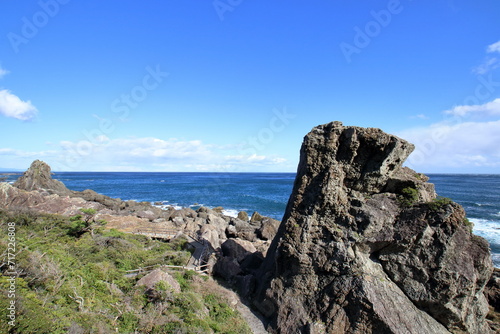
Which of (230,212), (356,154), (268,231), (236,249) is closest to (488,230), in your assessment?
(268,231)

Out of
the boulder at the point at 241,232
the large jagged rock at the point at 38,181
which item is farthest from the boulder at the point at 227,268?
the large jagged rock at the point at 38,181

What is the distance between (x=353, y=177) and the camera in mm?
15359

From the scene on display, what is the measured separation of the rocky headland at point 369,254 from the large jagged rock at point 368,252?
5cm

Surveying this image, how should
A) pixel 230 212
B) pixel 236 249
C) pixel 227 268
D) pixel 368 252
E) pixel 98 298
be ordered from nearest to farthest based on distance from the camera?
pixel 98 298, pixel 368 252, pixel 227 268, pixel 236 249, pixel 230 212

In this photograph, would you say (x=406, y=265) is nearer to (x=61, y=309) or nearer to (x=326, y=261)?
(x=326, y=261)

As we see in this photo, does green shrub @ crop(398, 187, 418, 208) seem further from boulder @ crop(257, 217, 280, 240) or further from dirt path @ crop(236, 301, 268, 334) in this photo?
boulder @ crop(257, 217, 280, 240)

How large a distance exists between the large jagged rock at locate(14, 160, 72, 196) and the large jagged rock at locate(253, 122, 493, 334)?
56239 mm

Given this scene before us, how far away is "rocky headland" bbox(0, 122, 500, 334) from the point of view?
498 inches

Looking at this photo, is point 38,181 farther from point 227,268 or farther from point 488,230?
point 488,230

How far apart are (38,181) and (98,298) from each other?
57.4m

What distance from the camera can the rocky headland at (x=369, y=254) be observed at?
12.6 metres

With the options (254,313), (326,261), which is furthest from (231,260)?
(326,261)

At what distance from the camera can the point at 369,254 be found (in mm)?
14102

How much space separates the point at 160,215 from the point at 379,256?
35.5m
